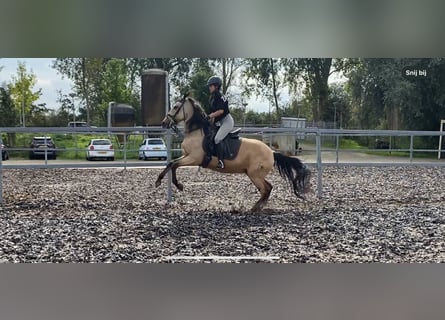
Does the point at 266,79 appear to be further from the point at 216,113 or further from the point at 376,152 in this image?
the point at 216,113

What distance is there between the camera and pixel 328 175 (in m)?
6.67

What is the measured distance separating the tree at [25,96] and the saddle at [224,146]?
2940 millimetres

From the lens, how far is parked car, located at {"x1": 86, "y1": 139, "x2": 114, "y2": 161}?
638cm

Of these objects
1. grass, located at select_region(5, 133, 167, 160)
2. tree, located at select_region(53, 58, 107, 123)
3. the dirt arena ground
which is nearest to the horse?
the dirt arena ground

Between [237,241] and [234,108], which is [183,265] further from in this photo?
[234,108]

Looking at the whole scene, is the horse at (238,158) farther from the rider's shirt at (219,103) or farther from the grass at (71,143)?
the grass at (71,143)

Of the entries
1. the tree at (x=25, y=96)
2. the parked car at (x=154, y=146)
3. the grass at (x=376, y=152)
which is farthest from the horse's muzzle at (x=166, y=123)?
the grass at (x=376, y=152)

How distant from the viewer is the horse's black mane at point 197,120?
3.81m

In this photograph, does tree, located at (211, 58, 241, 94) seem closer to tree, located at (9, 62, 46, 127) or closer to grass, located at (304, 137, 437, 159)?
grass, located at (304, 137, 437, 159)

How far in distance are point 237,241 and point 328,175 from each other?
4003 millimetres

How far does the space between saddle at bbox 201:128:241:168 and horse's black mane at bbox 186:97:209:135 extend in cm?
7

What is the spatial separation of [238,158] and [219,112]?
464 mm
